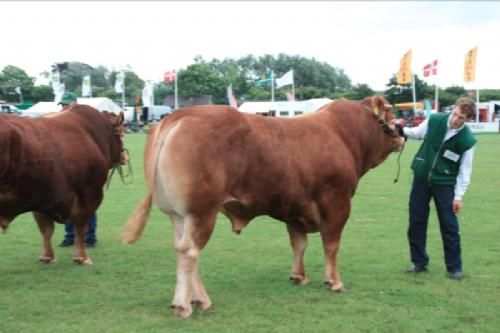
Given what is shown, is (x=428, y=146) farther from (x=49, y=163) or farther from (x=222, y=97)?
(x=222, y=97)

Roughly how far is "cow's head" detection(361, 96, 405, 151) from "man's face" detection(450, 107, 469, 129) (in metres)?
0.62

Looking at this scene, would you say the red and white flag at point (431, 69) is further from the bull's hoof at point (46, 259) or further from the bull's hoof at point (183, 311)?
the bull's hoof at point (183, 311)

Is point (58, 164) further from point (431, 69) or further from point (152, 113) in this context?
point (152, 113)

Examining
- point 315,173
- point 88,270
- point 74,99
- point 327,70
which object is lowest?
point 88,270

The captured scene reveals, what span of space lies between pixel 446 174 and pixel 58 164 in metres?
4.39

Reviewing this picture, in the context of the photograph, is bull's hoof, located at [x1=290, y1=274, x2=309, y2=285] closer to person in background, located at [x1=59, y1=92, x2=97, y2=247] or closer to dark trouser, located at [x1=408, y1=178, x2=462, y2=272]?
dark trouser, located at [x1=408, y1=178, x2=462, y2=272]

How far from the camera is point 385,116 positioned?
23.0ft

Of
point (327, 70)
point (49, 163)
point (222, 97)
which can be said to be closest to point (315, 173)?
point (49, 163)

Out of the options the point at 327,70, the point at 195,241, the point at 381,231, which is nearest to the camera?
the point at 195,241

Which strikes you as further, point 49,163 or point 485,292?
point 49,163

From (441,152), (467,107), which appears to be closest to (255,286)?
(441,152)

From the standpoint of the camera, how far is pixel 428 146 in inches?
278

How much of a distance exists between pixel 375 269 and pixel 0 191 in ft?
14.1

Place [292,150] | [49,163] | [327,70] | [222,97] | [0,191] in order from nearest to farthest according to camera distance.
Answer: [292,150], [0,191], [49,163], [222,97], [327,70]
